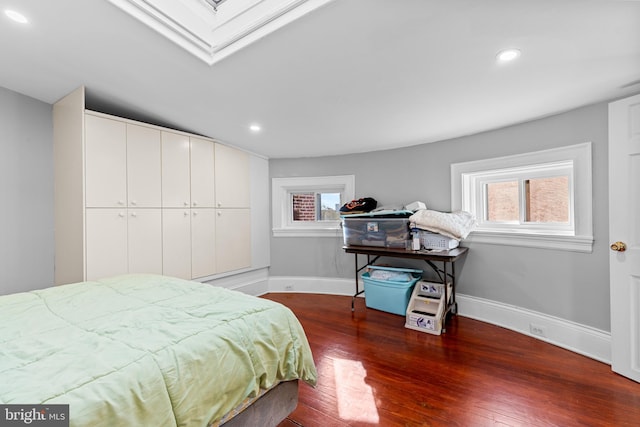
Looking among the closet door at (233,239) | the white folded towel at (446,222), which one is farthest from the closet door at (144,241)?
the white folded towel at (446,222)

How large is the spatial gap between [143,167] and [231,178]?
96 cm

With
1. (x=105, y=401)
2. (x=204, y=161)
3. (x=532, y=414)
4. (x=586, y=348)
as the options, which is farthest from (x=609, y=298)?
(x=204, y=161)

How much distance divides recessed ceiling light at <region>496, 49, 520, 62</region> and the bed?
1.72 meters

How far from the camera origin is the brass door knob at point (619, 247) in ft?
5.64

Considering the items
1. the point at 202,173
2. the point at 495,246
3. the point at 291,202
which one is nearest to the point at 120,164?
the point at 202,173

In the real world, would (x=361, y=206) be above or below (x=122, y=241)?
above

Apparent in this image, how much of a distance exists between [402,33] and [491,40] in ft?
1.40

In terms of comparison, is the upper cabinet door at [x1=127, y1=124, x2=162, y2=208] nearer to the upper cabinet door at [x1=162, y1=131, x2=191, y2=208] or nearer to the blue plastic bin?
the upper cabinet door at [x1=162, y1=131, x2=191, y2=208]

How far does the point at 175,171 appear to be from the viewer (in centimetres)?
262

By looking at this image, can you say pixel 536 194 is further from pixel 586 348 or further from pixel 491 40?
pixel 491 40

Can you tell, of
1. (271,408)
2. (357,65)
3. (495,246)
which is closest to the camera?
(271,408)

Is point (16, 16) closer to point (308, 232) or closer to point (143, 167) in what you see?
point (143, 167)

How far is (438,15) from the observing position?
1158 millimetres

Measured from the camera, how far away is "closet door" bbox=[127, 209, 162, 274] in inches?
90.3
